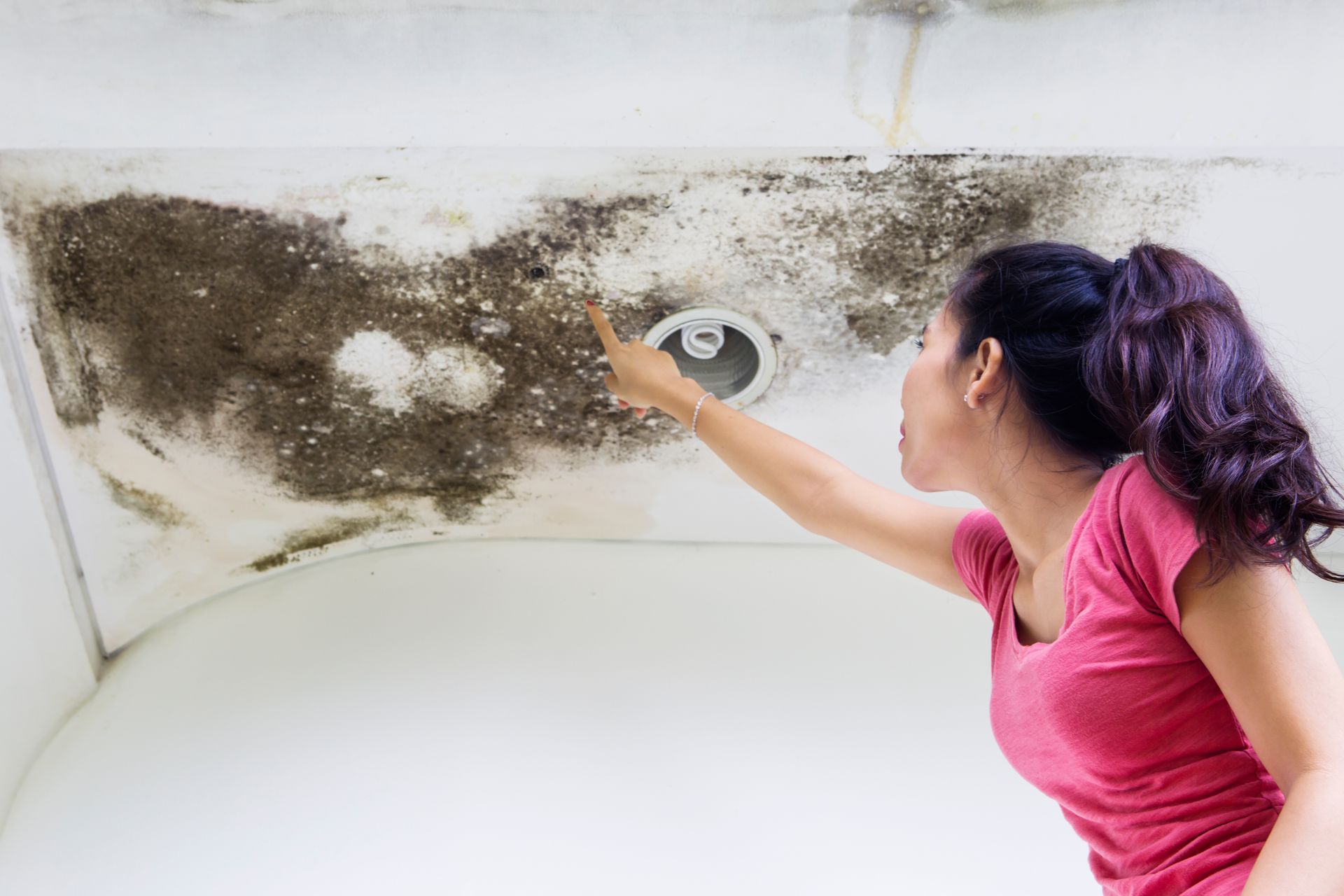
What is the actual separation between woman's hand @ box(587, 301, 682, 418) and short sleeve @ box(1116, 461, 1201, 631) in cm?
62

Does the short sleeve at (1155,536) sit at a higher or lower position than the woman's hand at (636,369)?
lower

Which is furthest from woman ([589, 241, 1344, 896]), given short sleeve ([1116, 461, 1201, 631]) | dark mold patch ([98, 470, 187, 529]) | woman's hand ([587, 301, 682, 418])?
dark mold patch ([98, 470, 187, 529])

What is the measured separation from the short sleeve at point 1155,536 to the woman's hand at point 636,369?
62 cm

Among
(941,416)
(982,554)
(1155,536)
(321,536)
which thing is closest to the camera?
(1155,536)

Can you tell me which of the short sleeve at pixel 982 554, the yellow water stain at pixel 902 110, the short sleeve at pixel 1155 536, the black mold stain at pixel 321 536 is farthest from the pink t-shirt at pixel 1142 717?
the black mold stain at pixel 321 536

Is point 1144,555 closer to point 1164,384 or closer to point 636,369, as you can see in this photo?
point 1164,384

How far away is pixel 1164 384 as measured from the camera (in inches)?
30.5

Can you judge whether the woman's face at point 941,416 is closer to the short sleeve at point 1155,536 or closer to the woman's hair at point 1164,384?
the woman's hair at point 1164,384

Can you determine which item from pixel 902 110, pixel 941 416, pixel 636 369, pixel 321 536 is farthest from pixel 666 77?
pixel 321 536

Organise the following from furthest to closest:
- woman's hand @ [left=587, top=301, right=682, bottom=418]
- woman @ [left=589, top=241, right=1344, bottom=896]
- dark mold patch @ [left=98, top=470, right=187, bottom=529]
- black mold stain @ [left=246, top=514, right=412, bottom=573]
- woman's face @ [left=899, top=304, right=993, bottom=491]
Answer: black mold stain @ [left=246, top=514, right=412, bottom=573] < dark mold patch @ [left=98, top=470, right=187, bottom=529] < woman's hand @ [left=587, top=301, right=682, bottom=418] < woman's face @ [left=899, top=304, right=993, bottom=491] < woman @ [left=589, top=241, right=1344, bottom=896]

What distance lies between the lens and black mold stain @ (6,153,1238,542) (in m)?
1.19

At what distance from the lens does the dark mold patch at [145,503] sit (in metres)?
1.49

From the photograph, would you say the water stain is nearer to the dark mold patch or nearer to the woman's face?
the woman's face

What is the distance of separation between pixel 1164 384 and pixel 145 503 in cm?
149
